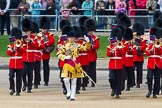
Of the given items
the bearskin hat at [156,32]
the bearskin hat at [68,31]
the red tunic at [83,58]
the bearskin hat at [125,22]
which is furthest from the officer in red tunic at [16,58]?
the bearskin hat at [125,22]

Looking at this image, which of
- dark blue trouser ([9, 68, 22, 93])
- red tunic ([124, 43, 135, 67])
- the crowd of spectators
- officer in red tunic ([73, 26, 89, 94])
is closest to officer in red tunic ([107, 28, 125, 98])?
officer in red tunic ([73, 26, 89, 94])

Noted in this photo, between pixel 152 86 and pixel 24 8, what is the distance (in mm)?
13596

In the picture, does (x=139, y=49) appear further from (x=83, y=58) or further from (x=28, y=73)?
(x=28, y=73)

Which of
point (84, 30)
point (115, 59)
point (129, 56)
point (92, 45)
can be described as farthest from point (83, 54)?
point (115, 59)

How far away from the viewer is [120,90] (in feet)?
76.3

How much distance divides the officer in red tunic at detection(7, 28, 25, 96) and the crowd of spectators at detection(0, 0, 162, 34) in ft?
40.6

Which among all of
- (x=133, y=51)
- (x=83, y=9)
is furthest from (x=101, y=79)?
(x=83, y=9)

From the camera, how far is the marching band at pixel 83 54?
22203 mm

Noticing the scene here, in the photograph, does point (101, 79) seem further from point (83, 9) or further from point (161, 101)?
point (83, 9)

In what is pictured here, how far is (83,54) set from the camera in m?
24.8

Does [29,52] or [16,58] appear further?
[29,52]

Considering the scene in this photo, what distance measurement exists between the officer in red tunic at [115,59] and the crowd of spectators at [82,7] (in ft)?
41.7

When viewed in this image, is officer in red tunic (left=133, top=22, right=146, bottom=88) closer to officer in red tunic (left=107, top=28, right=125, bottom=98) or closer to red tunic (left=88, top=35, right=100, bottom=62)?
red tunic (left=88, top=35, right=100, bottom=62)

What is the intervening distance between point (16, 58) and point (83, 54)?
2212 mm
